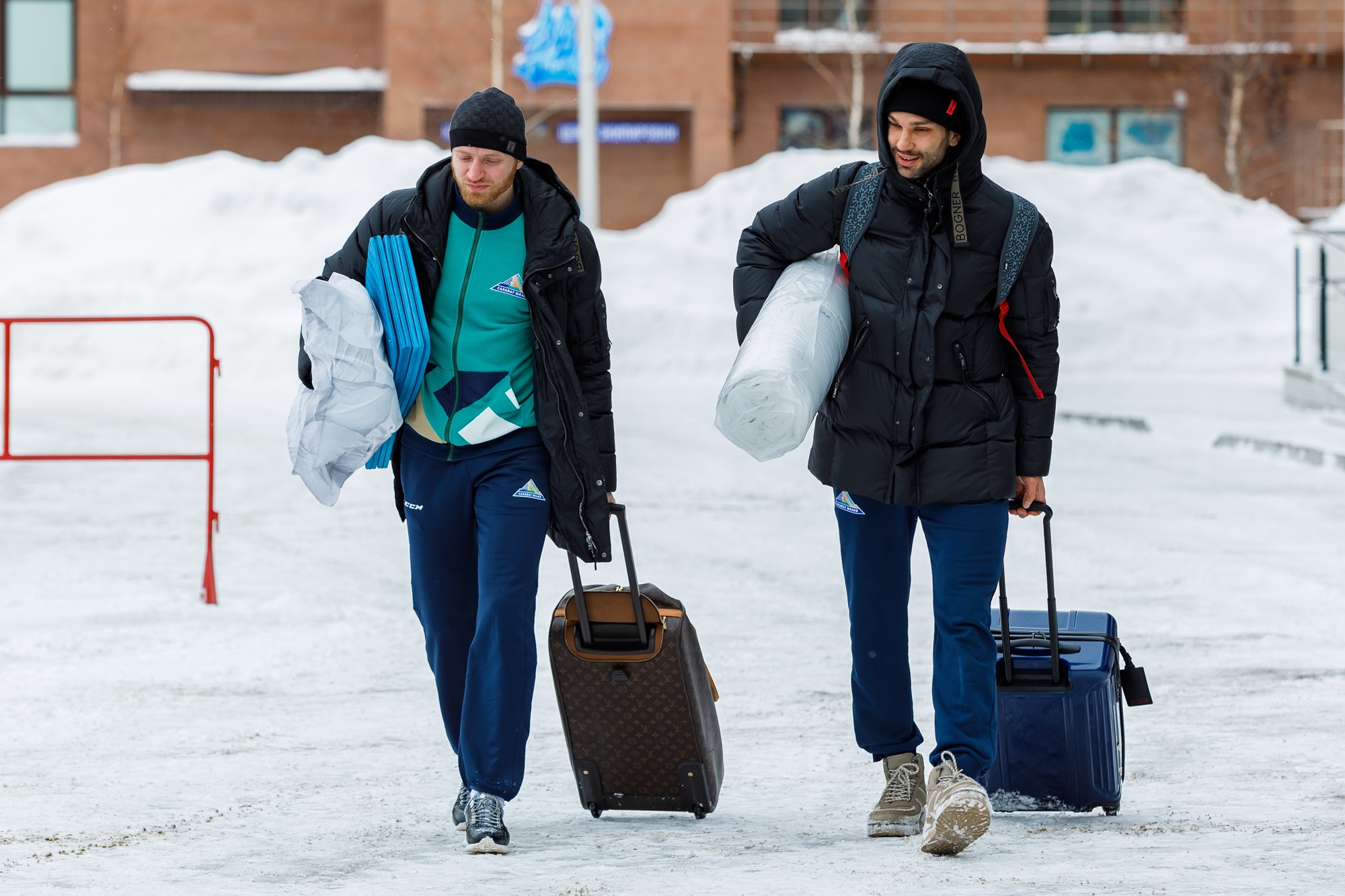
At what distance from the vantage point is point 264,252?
77.6 feet

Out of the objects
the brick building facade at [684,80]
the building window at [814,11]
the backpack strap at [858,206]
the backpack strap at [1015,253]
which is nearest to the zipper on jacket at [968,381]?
the backpack strap at [1015,253]

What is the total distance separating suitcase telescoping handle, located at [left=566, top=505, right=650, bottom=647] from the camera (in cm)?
419

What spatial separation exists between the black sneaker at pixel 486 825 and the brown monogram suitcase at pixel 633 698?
32 centimetres

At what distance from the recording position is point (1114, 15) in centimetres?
3903

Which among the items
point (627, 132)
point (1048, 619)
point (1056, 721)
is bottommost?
point (1056, 721)

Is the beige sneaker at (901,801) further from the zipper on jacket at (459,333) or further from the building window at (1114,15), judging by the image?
the building window at (1114,15)

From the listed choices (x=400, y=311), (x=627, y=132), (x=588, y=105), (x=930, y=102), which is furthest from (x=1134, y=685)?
(x=627, y=132)

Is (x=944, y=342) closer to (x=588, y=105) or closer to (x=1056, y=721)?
(x=1056, y=721)

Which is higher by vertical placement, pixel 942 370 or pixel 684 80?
pixel 684 80

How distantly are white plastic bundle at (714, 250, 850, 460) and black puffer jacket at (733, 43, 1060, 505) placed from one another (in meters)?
0.10

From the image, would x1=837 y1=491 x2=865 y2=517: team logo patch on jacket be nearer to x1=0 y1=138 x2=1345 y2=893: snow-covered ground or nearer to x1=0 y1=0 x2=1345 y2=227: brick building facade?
x1=0 y1=138 x2=1345 y2=893: snow-covered ground

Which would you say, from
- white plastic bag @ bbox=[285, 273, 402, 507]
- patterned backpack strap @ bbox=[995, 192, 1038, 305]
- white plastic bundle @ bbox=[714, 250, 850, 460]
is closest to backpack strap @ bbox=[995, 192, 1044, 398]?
patterned backpack strap @ bbox=[995, 192, 1038, 305]

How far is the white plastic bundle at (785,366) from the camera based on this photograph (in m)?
4.09

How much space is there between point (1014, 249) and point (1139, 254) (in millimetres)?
22633
